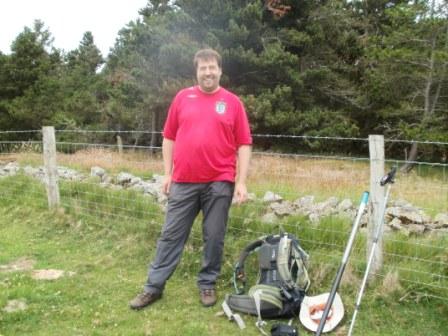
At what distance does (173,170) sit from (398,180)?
203cm

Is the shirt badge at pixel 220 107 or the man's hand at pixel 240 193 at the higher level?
the shirt badge at pixel 220 107

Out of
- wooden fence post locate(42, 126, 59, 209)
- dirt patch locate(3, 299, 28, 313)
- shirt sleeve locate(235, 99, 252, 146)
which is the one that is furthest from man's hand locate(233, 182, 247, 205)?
wooden fence post locate(42, 126, 59, 209)

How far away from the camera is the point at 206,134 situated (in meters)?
3.39

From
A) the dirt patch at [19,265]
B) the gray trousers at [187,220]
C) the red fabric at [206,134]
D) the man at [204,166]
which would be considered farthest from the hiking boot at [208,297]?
the dirt patch at [19,265]

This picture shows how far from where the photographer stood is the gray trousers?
355cm

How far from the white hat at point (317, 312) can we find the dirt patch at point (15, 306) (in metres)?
2.18

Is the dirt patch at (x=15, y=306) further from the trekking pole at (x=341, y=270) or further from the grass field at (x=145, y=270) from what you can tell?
the trekking pole at (x=341, y=270)

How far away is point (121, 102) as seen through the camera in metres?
18.8

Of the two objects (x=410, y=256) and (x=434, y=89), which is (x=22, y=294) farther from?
(x=434, y=89)

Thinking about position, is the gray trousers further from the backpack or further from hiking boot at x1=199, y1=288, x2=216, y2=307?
the backpack

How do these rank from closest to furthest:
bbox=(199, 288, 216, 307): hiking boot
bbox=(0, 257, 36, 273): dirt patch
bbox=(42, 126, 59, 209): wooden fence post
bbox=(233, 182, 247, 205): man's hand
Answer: bbox=(233, 182, 247, 205): man's hand
bbox=(199, 288, 216, 307): hiking boot
bbox=(0, 257, 36, 273): dirt patch
bbox=(42, 126, 59, 209): wooden fence post

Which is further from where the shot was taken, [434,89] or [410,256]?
[434,89]

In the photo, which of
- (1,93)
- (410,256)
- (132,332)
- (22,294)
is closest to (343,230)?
(410,256)

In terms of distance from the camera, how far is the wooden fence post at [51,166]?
6.03 metres
